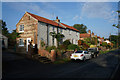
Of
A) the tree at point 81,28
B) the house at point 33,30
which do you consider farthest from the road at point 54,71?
the tree at point 81,28

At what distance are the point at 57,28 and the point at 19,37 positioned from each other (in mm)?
8691

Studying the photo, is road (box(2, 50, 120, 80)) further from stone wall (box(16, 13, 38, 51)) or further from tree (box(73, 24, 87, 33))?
tree (box(73, 24, 87, 33))

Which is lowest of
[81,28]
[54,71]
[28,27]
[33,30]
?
[54,71]

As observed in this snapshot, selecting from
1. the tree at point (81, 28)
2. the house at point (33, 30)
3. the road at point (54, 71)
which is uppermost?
the tree at point (81, 28)

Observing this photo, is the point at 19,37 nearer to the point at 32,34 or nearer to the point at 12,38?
the point at 12,38

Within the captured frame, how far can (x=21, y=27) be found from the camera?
22828 millimetres

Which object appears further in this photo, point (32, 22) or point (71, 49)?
point (71, 49)

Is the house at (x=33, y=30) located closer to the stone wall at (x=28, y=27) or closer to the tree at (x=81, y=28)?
the stone wall at (x=28, y=27)

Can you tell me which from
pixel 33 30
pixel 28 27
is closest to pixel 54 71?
pixel 33 30

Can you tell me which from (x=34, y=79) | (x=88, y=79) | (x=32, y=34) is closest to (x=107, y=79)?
(x=88, y=79)

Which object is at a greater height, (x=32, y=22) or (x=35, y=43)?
(x=32, y=22)

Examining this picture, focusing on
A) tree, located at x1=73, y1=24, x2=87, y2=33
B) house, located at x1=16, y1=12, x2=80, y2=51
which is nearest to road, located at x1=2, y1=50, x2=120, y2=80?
house, located at x1=16, y1=12, x2=80, y2=51

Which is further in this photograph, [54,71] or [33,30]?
[33,30]

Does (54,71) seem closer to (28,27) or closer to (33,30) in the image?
(33,30)
